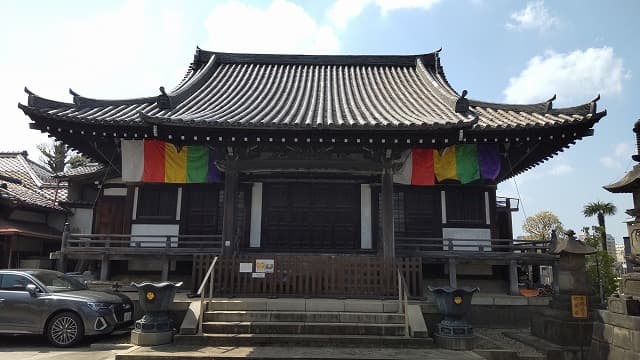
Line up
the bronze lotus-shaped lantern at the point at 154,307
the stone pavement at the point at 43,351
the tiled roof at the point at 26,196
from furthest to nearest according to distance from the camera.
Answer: the tiled roof at the point at 26,196 → the bronze lotus-shaped lantern at the point at 154,307 → the stone pavement at the point at 43,351

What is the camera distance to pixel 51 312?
8.96 meters

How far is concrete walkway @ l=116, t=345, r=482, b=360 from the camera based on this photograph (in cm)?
777

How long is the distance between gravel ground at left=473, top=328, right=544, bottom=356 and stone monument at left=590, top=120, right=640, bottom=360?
1.29 metres

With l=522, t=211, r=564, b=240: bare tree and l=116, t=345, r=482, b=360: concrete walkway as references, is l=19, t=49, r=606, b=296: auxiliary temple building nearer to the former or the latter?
l=116, t=345, r=482, b=360: concrete walkway

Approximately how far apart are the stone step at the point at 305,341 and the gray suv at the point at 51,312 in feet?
6.02

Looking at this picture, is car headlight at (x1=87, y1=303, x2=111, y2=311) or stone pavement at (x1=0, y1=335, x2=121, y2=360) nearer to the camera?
stone pavement at (x1=0, y1=335, x2=121, y2=360)

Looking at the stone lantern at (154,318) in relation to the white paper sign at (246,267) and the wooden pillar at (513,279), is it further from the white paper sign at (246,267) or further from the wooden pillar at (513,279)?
the wooden pillar at (513,279)

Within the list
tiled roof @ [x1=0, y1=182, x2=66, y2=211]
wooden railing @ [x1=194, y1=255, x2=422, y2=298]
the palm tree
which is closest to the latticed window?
wooden railing @ [x1=194, y1=255, x2=422, y2=298]

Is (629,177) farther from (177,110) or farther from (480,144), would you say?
(177,110)

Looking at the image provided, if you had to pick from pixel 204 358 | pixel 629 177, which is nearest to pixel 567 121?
pixel 629 177

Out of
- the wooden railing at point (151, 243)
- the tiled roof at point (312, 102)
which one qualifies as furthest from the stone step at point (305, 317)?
the tiled roof at point (312, 102)

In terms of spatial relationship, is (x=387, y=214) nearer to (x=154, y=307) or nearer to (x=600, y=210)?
(x=154, y=307)

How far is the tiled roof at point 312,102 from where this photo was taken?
10945 millimetres

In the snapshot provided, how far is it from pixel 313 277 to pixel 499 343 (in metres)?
4.50
